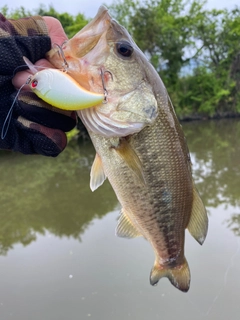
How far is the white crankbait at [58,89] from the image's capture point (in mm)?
1459

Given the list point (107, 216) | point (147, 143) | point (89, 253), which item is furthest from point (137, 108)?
point (107, 216)

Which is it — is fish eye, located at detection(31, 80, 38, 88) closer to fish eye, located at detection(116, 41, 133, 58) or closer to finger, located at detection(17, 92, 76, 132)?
finger, located at detection(17, 92, 76, 132)

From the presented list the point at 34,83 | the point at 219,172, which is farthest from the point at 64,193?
the point at 34,83

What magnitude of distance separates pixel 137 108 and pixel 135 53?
299mm

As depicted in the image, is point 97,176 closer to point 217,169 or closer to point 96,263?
point 96,263

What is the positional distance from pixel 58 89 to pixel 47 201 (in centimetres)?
737

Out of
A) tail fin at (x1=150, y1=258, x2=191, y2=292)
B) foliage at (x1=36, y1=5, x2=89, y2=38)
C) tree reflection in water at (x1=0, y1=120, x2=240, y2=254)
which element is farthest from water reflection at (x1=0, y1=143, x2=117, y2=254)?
foliage at (x1=36, y1=5, x2=89, y2=38)

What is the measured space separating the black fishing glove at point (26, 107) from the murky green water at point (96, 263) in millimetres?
3146

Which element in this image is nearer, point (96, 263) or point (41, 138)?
point (41, 138)

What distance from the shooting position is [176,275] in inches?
86.7

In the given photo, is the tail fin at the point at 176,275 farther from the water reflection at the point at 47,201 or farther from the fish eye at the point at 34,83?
the water reflection at the point at 47,201

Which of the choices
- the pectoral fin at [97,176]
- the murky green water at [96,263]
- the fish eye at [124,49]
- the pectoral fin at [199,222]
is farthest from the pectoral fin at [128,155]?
the murky green water at [96,263]

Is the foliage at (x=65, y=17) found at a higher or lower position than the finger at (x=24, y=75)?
lower

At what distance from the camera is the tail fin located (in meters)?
2.18
